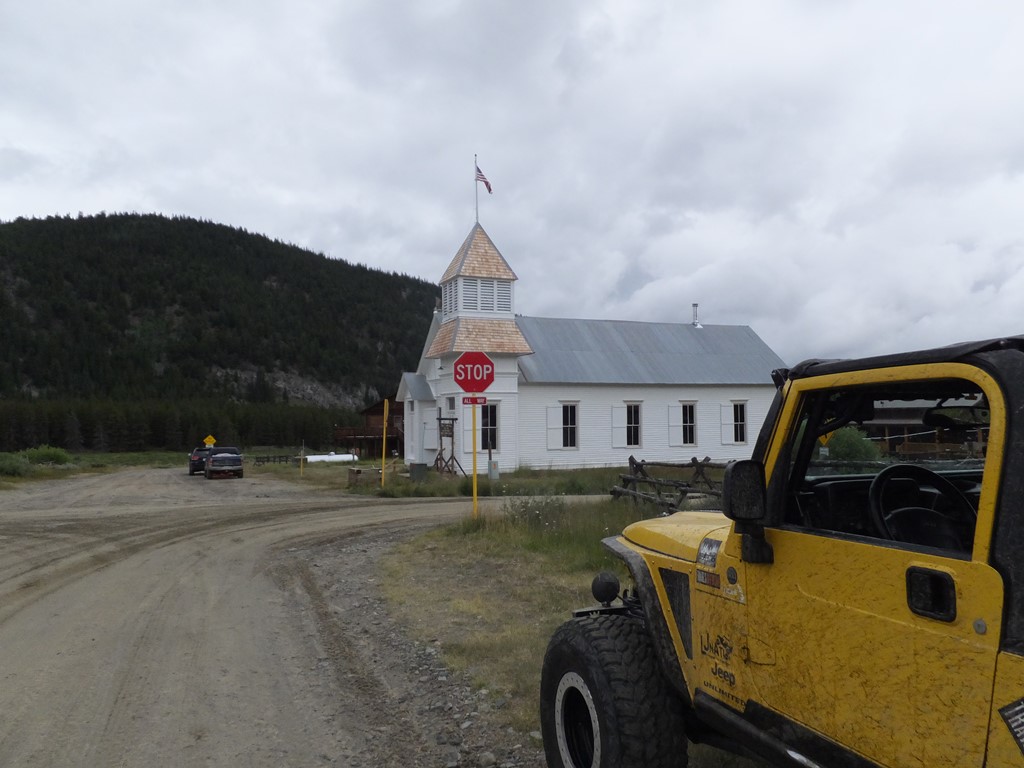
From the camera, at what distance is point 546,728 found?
176 inches

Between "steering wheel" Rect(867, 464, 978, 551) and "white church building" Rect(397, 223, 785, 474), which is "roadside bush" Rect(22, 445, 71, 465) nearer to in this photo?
"white church building" Rect(397, 223, 785, 474)

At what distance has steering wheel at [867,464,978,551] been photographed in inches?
119

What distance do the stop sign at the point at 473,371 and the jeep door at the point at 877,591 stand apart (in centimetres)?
1106

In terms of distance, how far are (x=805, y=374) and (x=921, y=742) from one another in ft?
4.48

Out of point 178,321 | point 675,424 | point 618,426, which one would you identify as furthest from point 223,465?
point 178,321

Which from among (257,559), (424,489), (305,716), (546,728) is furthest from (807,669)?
(424,489)

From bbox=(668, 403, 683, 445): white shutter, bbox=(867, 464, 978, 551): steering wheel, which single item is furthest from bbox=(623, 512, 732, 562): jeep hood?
bbox=(668, 403, 683, 445): white shutter

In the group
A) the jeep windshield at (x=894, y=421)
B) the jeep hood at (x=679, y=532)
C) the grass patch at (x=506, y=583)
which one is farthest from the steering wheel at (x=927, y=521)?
the grass patch at (x=506, y=583)

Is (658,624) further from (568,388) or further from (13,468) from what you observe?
(13,468)

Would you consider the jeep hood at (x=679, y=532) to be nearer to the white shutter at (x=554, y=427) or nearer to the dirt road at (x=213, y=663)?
the dirt road at (x=213, y=663)

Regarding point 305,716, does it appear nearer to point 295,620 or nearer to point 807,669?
point 295,620

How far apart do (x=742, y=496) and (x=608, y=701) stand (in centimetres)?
131

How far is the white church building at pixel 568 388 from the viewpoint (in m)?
34.4

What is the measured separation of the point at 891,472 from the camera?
11.3ft
